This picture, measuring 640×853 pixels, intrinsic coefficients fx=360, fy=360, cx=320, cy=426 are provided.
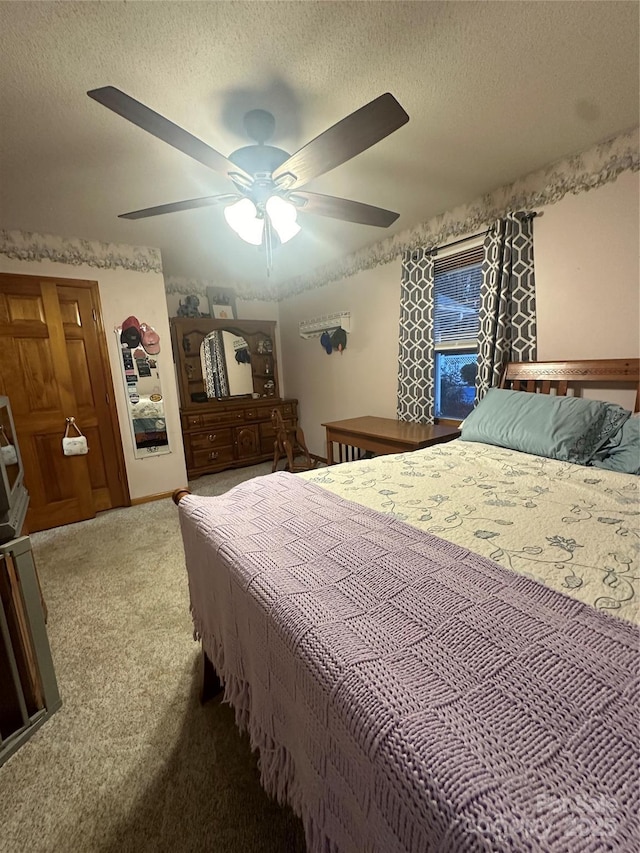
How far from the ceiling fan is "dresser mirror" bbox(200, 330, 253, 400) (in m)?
2.51

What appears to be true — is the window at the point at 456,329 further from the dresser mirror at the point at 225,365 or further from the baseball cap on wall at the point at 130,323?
the baseball cap on wall at the point at 130,323

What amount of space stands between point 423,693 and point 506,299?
2551 millimetres

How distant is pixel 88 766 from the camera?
1.24 meters

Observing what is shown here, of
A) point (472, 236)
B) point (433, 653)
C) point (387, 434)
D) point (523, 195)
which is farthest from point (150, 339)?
point (433, 653)

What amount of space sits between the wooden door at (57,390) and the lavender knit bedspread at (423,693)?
8.94 ft

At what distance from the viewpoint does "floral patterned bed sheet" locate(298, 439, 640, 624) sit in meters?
0.87

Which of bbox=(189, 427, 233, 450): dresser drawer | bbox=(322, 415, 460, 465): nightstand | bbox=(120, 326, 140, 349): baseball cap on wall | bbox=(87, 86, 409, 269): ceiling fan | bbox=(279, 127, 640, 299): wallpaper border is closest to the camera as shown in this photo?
bbox=(87, 86, 409, 269): ceiling fan

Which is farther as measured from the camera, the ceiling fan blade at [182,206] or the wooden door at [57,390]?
the wooden door at [57,390]

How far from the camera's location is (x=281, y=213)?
1654 millimetres

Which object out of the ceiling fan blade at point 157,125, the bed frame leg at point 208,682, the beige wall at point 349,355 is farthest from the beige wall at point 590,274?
the bed frame leg at point 208,682

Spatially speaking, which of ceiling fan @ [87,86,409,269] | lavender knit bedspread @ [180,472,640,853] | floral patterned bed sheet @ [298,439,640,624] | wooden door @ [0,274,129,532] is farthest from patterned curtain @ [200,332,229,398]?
lavender knit bedspread @ [180,472,640,853]

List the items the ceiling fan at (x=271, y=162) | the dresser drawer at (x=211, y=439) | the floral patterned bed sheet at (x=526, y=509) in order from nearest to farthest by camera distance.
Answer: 1. the floral patterned bed sheet at (x=526, y=509)
2. the ceiling fan at (x=271, y=162)
3. the dresser drawer at (x=211, y=439)

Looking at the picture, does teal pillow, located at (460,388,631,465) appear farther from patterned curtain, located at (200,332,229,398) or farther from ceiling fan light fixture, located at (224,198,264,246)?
patterned curtain, located at (200,332,229,398)

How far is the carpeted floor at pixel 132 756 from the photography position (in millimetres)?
1051
